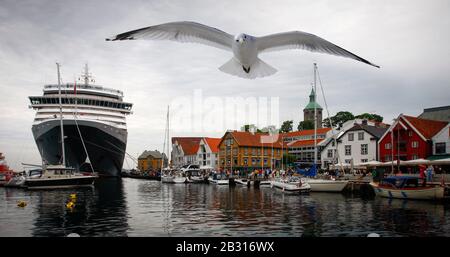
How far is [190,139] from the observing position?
94000 millimetres

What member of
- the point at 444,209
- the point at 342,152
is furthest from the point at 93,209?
the point at 342,152

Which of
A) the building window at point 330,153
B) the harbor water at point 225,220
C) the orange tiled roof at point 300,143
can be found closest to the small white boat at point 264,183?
the building window at point 330,153

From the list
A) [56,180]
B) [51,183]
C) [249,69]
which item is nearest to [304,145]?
[56,180]

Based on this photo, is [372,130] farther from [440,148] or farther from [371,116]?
[371,116]

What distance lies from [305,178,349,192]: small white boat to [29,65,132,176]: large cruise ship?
27.3m

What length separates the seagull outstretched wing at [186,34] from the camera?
7293 millimetres

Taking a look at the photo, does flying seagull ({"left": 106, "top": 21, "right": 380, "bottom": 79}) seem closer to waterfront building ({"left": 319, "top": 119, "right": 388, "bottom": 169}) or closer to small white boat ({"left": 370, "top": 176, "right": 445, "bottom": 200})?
small white boat ({"left": 370, "top": 176, "right": 445, "bottom": 200})

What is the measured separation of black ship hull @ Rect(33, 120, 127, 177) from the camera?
4781cm

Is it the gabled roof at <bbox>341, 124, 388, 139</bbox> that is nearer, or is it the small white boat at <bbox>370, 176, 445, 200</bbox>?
the small white boat at <bbox>370, 176, 445, 200</bbox>

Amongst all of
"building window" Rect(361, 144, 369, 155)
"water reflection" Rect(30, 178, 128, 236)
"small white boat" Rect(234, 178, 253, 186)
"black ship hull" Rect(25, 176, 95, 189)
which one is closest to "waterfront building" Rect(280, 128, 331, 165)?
"building window" Rect(361, 144, 369, 155)

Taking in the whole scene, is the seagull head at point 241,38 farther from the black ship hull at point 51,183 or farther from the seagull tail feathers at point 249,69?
the black ship hull at point 51,183

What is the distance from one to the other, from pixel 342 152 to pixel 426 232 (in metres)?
36.6
